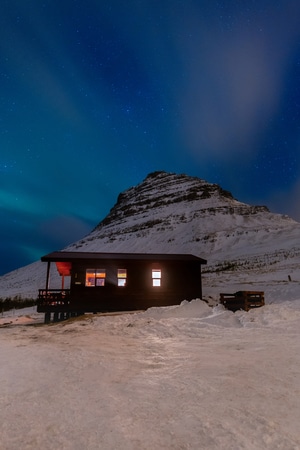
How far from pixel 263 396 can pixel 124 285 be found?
689 inches

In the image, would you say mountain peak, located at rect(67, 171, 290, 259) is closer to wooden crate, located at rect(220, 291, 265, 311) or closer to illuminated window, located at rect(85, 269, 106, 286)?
illuminated window, located at rect(85, 269, 106, 286)

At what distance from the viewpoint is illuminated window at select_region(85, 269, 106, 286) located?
2094cm

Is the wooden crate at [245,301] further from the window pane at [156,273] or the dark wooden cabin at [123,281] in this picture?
the window pane at [156,273]

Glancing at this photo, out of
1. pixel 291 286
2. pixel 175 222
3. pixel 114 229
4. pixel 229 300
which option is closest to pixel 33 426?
pixel 229 300

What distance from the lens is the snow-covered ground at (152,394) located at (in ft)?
10.7

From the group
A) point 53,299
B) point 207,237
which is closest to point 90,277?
point 53,299

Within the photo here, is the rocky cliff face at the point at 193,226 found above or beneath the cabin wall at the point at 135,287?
above

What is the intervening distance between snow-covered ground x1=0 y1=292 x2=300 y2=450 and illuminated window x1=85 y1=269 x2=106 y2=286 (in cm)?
1173

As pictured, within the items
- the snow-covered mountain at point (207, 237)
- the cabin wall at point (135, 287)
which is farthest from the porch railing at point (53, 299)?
the snow-covered mountain at point (207, 237)

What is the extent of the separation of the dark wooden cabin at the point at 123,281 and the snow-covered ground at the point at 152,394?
11418 millimetres

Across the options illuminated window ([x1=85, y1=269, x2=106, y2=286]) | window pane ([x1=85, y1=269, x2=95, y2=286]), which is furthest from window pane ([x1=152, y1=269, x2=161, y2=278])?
window pane ([x1=85, y1=269, x2=95, y2=286])

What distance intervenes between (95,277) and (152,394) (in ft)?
55.8

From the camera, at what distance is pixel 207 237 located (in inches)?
3236

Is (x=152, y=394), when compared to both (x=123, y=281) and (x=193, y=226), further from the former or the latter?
(x=193, y=226)
